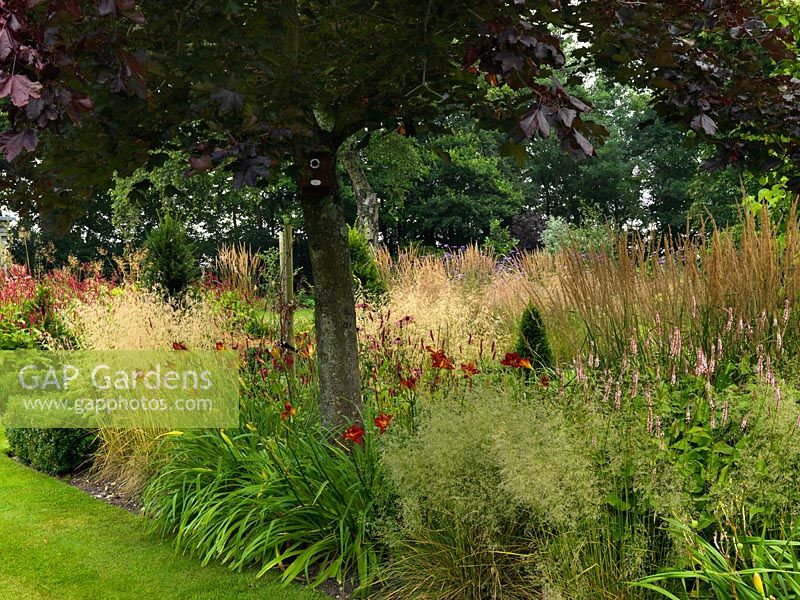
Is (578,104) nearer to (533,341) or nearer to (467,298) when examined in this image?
(533,341)

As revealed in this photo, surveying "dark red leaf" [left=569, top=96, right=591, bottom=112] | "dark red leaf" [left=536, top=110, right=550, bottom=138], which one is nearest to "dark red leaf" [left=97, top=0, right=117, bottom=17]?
"dark red leaf" [left=536, top=110, right=550, bottom=138]

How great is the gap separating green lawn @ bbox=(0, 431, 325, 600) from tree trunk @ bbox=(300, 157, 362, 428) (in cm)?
102

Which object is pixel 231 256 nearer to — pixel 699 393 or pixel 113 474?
pixel 113 474

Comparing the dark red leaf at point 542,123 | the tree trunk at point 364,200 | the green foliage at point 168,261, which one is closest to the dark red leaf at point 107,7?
the dark red leaf at point 542,123

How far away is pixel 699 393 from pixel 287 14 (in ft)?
7.38

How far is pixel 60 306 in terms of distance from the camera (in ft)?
25.8

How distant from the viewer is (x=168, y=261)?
382 inches

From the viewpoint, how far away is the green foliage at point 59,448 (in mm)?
5520

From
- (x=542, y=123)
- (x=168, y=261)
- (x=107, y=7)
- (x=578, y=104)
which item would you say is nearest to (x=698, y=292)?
(x=578, y=104)

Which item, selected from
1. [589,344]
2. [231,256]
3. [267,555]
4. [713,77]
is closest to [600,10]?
[713,77]

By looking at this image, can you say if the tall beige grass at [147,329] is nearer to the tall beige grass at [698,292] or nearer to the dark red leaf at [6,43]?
the tall beige grass at [698,292]

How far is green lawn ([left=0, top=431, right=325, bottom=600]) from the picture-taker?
354cm

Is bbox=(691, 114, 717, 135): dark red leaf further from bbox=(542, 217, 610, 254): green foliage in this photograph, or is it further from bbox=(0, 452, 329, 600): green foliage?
bbox=(0, 452, 329, 600): green foliage

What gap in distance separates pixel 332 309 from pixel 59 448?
9.29 ft
